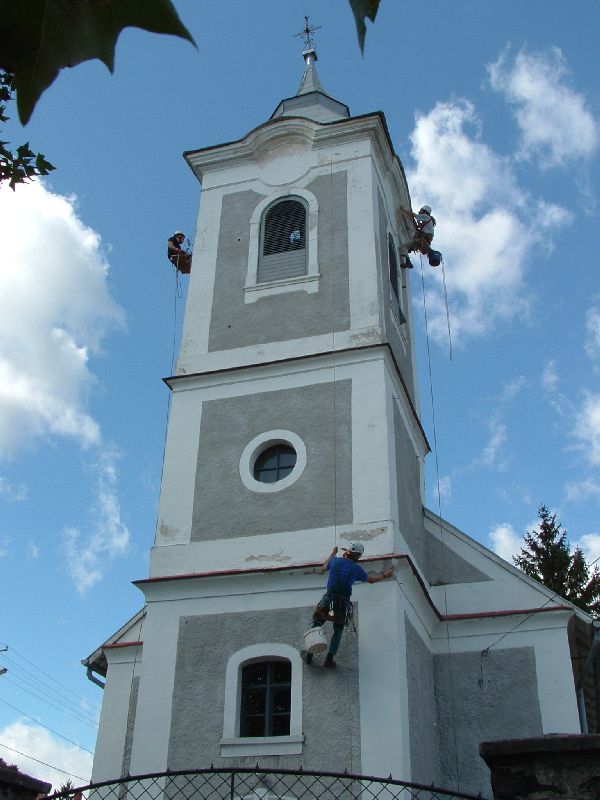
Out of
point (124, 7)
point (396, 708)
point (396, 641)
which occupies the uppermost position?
point (396, 641)

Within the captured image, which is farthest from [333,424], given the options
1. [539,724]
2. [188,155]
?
[188,155]

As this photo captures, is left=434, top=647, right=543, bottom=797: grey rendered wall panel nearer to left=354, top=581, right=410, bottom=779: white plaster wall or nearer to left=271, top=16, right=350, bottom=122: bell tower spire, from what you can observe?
left=354, top=581, right=410, bottom=779: white plaster wall

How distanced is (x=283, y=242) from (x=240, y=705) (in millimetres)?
6804

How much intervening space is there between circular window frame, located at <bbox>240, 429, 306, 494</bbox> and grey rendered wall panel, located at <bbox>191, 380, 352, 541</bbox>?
0.20 feet

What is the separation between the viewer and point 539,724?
10.3 metres

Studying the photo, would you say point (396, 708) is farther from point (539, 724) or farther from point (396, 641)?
point (539, 724)

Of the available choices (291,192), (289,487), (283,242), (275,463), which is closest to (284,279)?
(283,242)

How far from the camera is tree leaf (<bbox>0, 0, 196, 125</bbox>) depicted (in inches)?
43.9

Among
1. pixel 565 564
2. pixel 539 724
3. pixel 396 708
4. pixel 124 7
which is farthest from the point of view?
pixel 565 564

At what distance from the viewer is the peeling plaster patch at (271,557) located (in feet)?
33.1

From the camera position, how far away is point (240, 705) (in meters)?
9.30

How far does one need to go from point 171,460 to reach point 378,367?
2.90 m

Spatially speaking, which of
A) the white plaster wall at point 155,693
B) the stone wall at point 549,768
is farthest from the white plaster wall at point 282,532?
the stone wall at point 549,768

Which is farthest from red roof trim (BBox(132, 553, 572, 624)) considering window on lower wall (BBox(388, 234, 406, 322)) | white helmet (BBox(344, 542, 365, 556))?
window on lower wall (BBox(388, 234, 406, 322))
